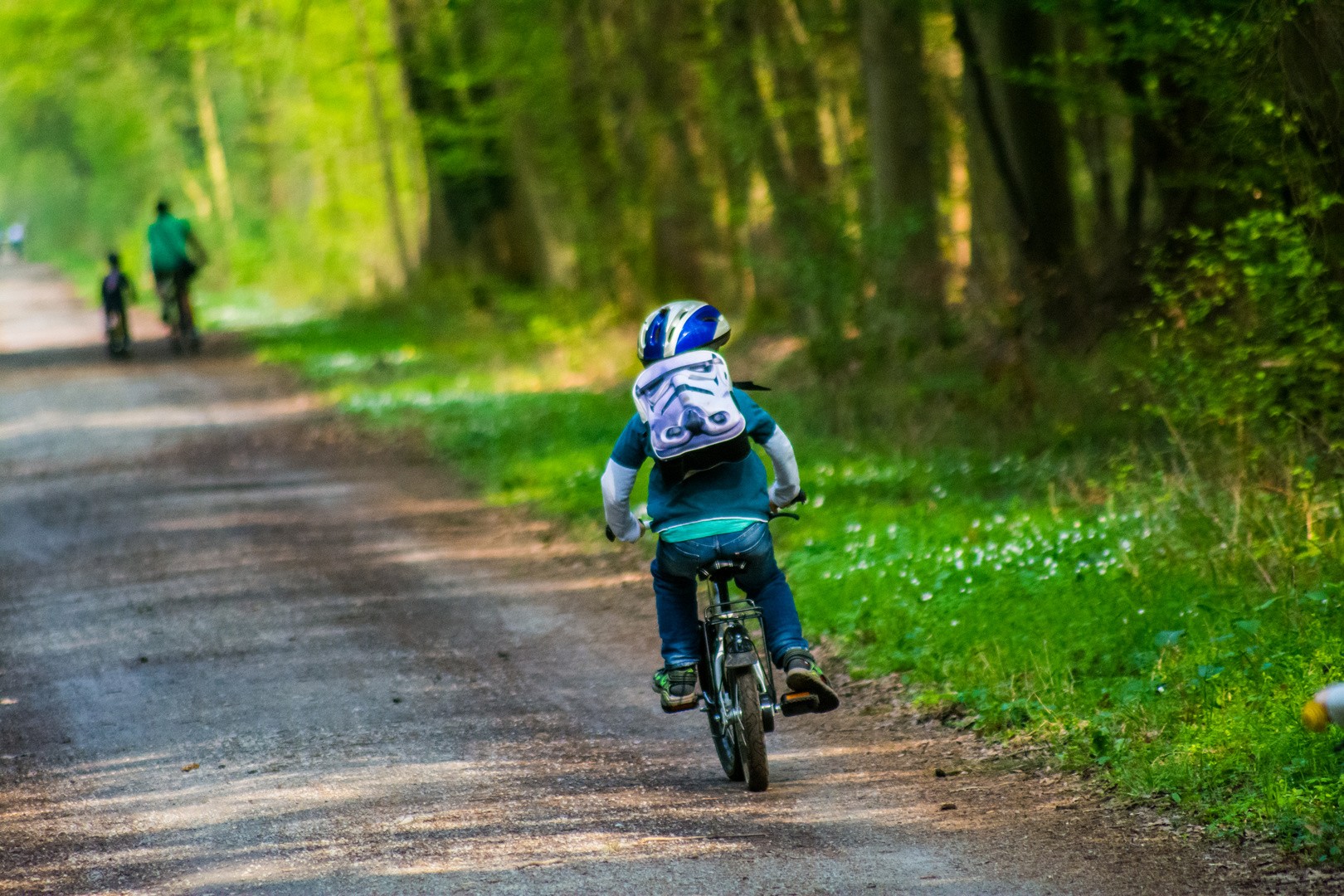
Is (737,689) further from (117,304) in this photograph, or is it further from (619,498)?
(117,304)

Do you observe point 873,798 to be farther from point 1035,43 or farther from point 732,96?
point 732,96

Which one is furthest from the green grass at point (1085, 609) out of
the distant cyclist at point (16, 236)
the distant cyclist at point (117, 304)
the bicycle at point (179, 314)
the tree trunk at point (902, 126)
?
the distant cyclist at point (16, 236)

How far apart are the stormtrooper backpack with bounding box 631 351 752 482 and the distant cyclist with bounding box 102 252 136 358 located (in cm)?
1923

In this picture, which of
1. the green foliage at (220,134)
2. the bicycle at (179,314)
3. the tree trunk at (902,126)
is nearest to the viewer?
the tree trunk at (902,126)

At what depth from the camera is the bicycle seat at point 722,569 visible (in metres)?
6.06

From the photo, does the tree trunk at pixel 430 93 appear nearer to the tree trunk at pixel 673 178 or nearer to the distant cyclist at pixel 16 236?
the tree trunk at pixel 673 178

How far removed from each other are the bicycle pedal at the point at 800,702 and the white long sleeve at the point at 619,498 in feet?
2.92

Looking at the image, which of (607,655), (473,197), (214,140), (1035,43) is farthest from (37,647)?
(214,140)

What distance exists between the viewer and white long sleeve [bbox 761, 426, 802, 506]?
6.11m

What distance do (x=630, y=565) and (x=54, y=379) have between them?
49.8ft

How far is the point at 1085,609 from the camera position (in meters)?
7.68

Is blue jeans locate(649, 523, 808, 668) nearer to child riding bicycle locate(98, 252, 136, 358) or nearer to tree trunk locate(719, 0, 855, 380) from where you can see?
tree trunk locate(719, 0, 855, 380)

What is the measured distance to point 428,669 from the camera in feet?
27.1

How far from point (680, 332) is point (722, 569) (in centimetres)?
96
